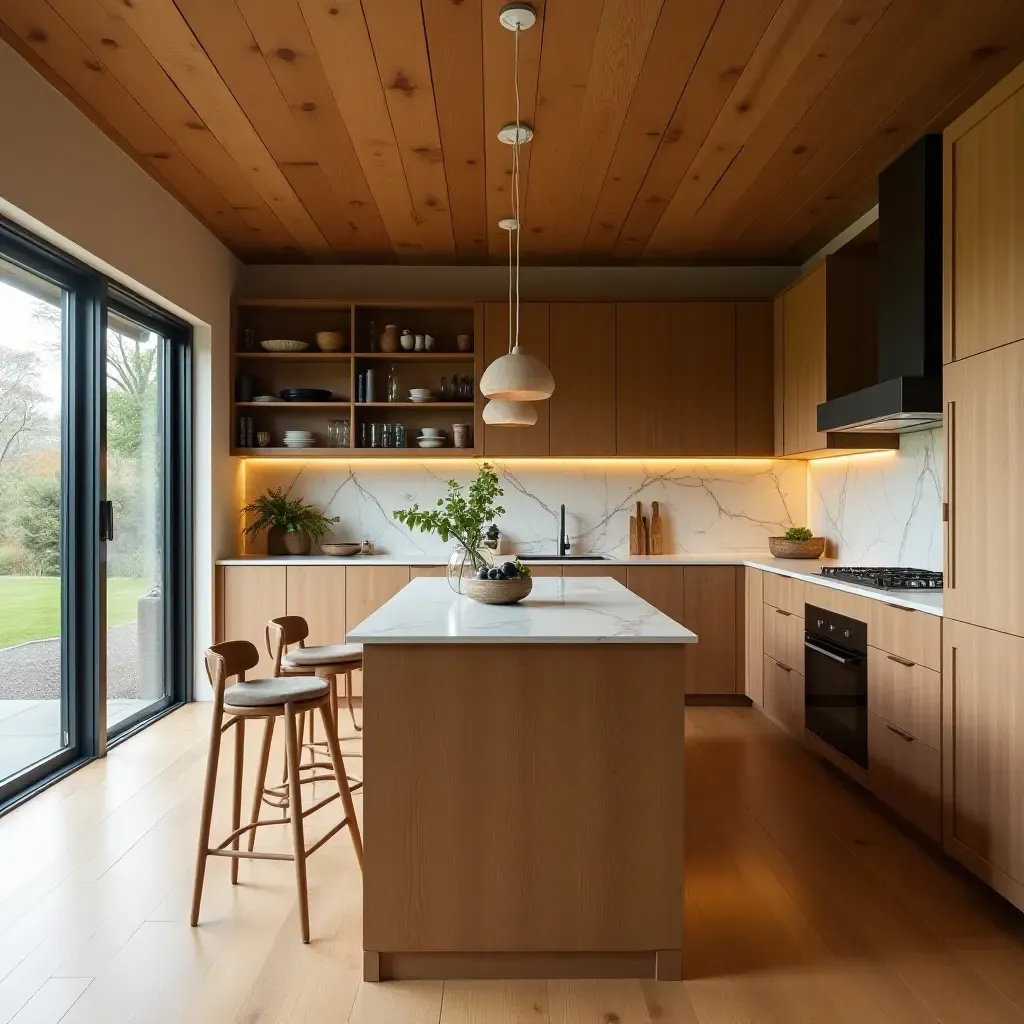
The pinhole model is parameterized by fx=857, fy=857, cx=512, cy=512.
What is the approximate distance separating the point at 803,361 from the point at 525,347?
163 cm

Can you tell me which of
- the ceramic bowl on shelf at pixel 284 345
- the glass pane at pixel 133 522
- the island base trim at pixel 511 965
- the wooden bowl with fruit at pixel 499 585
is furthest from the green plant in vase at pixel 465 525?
the ceramic bowl on shelf at pixel 284 345

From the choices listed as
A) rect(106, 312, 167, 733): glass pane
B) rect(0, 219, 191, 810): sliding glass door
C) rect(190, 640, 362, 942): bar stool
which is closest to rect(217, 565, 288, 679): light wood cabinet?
rect(0, 219, 191, 810): sliding glass door

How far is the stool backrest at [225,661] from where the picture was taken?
2465 millimetres

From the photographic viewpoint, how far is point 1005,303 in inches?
98.8

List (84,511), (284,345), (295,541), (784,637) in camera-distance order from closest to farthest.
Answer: (84,511), (784,637), (284,345), (295,541)

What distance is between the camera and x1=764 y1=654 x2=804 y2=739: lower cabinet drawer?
13.7ft

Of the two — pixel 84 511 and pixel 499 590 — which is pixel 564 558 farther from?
pixel 84 511

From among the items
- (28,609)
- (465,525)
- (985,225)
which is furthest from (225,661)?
(985,225)

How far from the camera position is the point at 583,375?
5.31 m

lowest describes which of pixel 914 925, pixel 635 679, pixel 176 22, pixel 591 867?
pixel 914 925

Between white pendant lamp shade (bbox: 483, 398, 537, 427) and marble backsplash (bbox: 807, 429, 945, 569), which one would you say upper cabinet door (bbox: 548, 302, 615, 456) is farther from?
white pendant lamp shade (bbox: 483, 398, 537, 427)

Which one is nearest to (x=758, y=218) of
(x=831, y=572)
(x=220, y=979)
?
(x=831, y=572)

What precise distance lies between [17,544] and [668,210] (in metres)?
3.50

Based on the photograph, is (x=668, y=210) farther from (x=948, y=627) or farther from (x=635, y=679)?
(x=635, y=679)
